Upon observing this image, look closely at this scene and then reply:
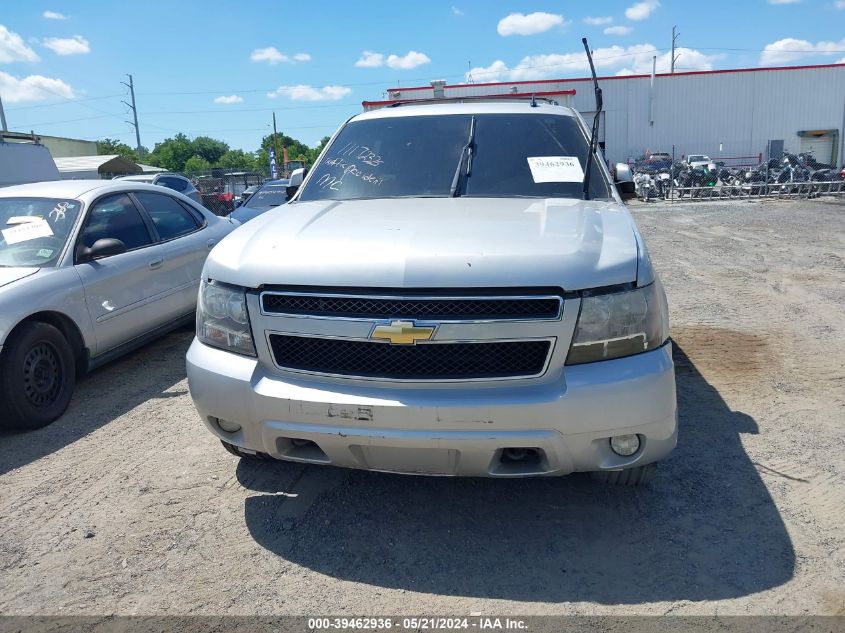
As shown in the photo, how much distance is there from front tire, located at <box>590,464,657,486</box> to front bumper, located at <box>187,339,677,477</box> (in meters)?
0.28

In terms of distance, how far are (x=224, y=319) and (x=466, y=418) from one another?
1.16m

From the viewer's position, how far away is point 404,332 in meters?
2.51

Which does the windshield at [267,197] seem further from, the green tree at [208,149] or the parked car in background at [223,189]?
the green tree at [208,149]

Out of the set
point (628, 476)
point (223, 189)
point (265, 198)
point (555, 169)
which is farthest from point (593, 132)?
point (223, 189)

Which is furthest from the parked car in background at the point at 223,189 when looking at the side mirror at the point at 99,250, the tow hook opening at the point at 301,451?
the tow hook opening at the point at 301,451

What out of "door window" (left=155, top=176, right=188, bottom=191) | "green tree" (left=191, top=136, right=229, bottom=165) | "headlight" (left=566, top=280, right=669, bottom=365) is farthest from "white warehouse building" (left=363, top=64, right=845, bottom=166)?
"green tree" (left=191, top=136, right=229, bottom=165)

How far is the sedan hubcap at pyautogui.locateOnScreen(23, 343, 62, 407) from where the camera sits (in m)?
4.24

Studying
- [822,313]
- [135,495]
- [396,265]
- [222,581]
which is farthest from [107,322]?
[822,313]

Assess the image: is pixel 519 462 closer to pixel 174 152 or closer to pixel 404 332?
pixel 404 332

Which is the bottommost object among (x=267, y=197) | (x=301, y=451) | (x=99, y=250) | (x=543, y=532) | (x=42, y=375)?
(x=543, y=532)

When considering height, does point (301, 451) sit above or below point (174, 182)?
below

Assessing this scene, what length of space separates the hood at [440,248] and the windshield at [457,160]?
0.41 m

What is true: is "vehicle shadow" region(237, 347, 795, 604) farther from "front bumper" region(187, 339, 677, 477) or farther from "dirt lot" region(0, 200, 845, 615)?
"front bumper" region(187, 339, 677, 477)

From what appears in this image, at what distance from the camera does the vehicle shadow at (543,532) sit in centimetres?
257
